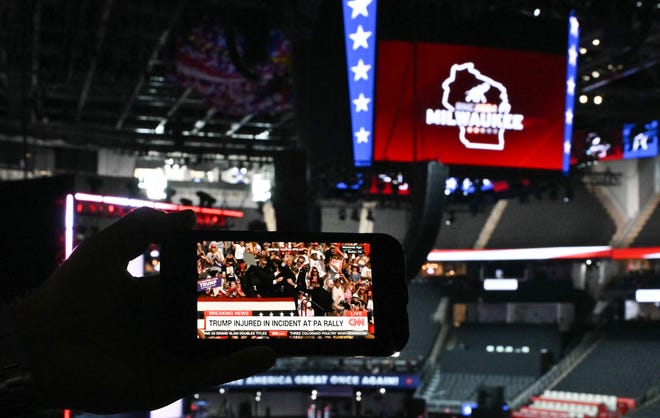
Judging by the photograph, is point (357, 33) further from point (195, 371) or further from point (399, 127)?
point (195, 371)

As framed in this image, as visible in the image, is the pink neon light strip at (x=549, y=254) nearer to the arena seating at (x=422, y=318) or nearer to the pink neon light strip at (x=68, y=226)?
the arena seating at (x=422, y=318)

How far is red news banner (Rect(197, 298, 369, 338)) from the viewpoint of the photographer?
5.58 feet

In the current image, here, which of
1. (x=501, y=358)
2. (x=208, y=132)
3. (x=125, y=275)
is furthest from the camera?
(x=501, y=358)

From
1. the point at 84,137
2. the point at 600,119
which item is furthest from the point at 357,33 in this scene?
the point at 84,137

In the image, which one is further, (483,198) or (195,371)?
(483,198)

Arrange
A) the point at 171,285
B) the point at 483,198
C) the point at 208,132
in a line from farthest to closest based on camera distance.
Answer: the point at 208,132
the point at 483,198
the point at 171,285

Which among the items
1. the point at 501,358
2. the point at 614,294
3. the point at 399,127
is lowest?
the point at 501,358

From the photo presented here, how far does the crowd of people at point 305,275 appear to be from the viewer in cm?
179

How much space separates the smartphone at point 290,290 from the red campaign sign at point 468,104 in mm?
7821

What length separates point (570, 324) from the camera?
102 feet

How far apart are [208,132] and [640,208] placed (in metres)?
12.7

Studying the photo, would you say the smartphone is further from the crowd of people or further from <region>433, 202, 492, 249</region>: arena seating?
<region>433, 202, 492, 249</region>: arena seating

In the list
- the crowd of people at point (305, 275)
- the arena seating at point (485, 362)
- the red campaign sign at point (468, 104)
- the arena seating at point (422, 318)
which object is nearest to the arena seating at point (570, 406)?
the arena seating at point (485, 362)

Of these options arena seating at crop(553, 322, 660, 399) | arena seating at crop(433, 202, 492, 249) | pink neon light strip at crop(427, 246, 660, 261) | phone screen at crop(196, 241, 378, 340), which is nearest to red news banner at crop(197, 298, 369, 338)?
phone screen at crop(196, 241, 378, 340)
